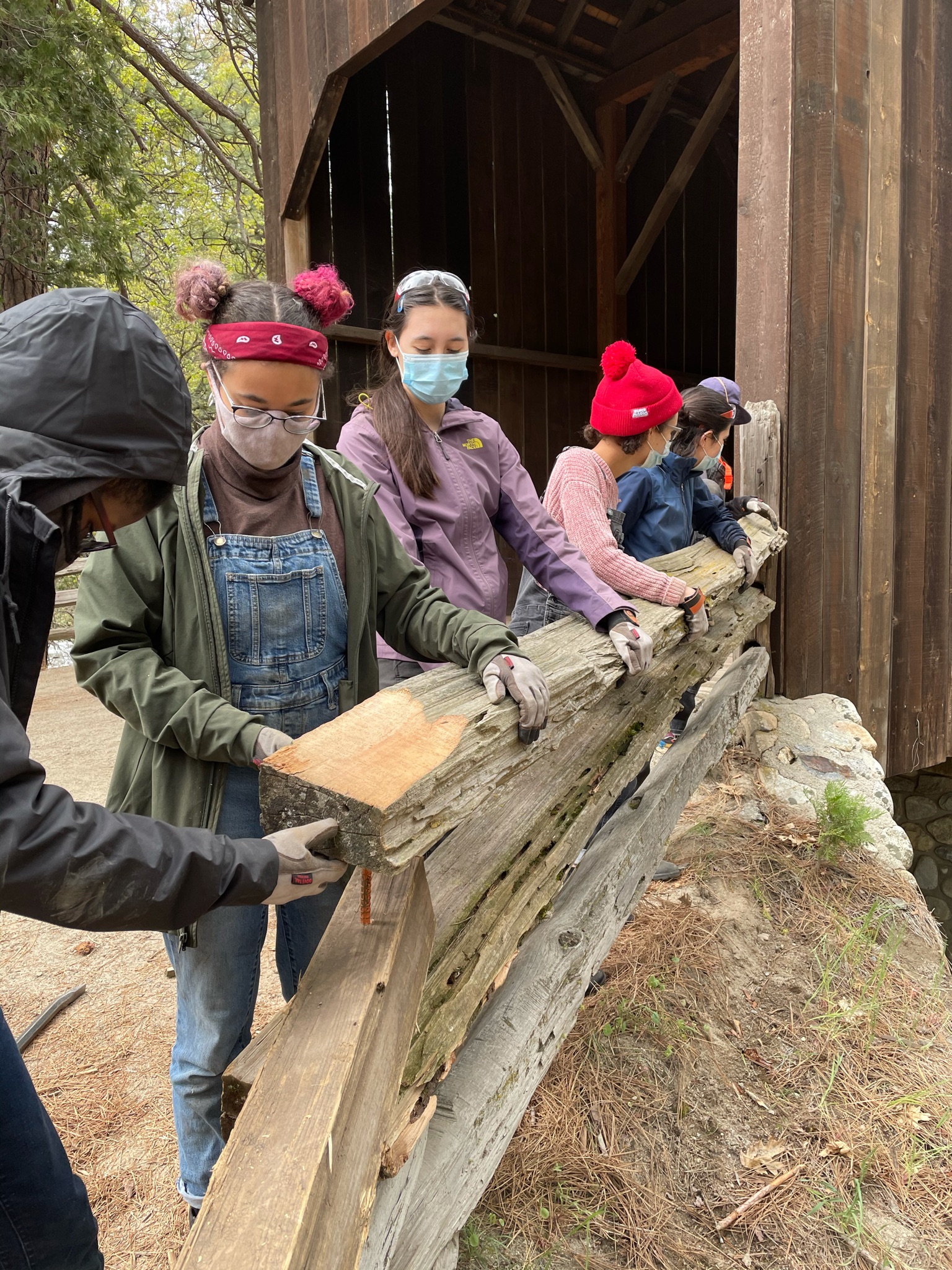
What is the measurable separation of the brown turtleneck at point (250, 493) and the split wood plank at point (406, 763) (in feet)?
1.39

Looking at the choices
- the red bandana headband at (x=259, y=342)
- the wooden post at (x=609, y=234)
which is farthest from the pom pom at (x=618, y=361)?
the wooden post at (x=609, y=234)

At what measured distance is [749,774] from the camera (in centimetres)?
450

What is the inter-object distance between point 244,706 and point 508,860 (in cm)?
75

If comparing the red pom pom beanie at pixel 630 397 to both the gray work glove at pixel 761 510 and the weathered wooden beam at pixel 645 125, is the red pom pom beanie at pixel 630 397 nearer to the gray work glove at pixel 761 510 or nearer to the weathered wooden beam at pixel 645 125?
the gray work glove at pixel 761 510

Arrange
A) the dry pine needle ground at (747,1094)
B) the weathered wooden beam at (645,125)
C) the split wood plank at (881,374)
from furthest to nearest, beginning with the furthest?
the weathered wooden beam at (645,125)
the split wood plank at (881,374)
the dry pine needle ground at (747,1094)

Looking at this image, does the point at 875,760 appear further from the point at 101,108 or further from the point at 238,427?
the point at 101,108

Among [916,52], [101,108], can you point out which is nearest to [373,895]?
[916,52]

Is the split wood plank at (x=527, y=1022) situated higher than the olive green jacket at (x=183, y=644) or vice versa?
the olive green jacket at (x=183, y=644)

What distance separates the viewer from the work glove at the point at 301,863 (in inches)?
51.8

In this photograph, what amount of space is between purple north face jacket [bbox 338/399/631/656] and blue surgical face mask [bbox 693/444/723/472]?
1597mm

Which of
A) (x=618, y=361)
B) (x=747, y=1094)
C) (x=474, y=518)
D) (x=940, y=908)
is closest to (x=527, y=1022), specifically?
(x=747, y=1094)

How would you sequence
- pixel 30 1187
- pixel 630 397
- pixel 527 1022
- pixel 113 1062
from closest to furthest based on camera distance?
pixel 30 1187 → pixel 527 1022 → pixel 113 1062 → pixel 630 397

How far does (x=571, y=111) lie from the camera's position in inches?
327

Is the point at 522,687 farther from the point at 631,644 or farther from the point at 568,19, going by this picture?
the point at 568,19
